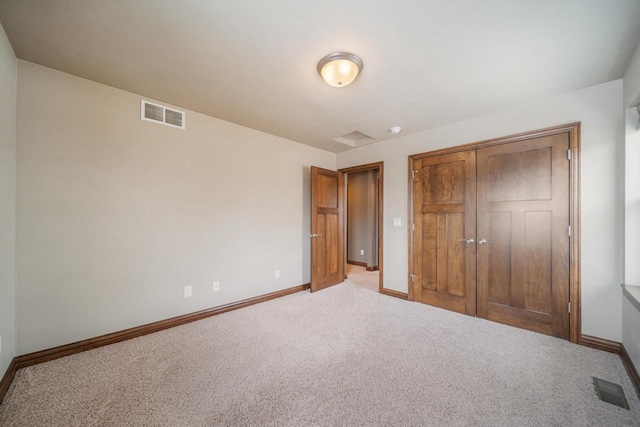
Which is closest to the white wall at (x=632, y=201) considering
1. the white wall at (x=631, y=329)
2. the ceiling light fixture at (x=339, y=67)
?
the white wall at (x=631, y=329)

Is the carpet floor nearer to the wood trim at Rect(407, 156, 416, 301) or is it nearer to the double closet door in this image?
the double closet door

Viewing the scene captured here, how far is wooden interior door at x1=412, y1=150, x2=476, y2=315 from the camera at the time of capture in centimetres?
298

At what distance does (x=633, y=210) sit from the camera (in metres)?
2.00

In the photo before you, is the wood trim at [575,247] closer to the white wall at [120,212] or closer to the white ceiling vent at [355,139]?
the white ceiling vent at [355,139]

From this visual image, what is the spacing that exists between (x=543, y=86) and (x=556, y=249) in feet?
5.31

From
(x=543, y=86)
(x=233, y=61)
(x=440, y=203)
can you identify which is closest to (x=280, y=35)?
(x=233, y=61)

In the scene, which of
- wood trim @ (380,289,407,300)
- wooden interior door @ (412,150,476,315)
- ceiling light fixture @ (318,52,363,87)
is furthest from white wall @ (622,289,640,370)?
ceiling light fixture @ (318,52,363,87)

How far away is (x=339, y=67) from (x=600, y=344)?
342 centimetres

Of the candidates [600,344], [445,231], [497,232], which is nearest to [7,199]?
[445,231]

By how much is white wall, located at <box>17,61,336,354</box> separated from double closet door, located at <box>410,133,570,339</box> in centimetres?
242

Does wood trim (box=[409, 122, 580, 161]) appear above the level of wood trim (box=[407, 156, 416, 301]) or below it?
above

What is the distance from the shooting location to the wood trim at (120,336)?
76.3 inches

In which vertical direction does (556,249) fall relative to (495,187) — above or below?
below

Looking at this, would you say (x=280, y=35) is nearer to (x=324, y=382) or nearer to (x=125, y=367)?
(x=324, y=382)
